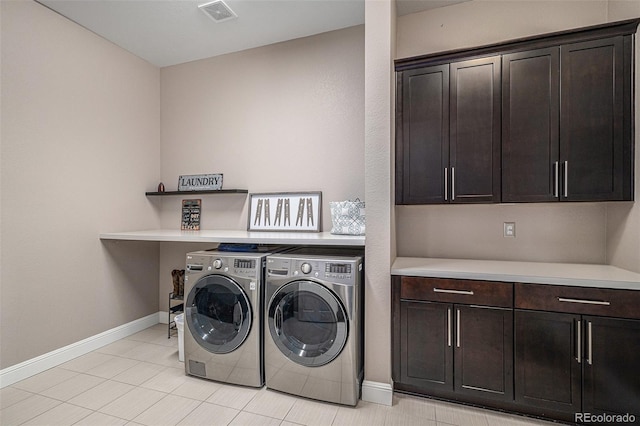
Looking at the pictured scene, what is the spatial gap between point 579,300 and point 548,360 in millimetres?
397

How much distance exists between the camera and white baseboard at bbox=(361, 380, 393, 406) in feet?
6.54

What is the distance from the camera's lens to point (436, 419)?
6.08ft

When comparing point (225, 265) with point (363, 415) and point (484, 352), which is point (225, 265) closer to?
point (363, 415)

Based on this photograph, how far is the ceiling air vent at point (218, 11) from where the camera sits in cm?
239

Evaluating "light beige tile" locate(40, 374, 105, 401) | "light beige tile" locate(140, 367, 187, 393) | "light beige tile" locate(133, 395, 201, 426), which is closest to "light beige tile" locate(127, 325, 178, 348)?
"light beige tile" locate(140, 367, 187, 393)

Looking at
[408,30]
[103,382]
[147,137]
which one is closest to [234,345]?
[103,382]

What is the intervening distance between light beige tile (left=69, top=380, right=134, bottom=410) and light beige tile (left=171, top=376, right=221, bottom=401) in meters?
0.37

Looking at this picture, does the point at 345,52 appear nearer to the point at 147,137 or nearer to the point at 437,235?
→ the point at 437,235

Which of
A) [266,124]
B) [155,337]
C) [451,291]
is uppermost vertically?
[266,124]

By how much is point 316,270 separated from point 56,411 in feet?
6.22

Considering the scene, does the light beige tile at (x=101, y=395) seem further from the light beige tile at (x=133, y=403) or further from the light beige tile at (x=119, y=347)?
the light beige tile at (x=119, y=347)

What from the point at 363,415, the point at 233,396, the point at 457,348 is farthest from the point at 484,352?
the point at 233,396

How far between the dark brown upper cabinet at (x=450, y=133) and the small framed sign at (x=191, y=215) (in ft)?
7.40

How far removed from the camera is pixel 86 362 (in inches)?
101
